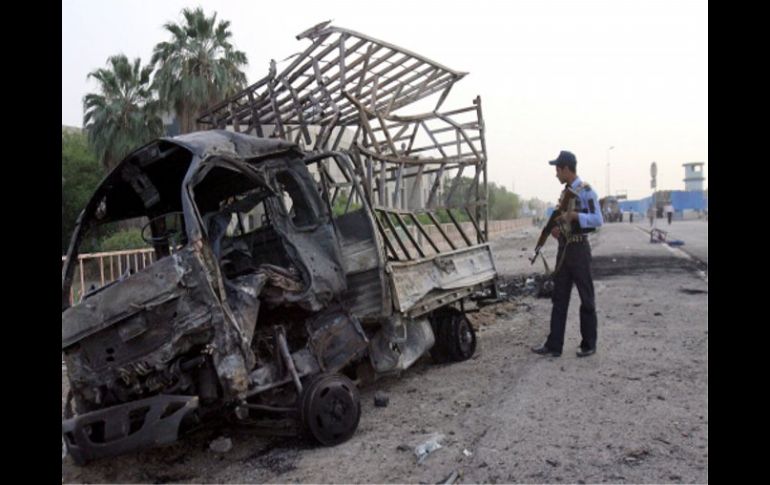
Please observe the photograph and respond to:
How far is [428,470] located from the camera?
3.96 meters

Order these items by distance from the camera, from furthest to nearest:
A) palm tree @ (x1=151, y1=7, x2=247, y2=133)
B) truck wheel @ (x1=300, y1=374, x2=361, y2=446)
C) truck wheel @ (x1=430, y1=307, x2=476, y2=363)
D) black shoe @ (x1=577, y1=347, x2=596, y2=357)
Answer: palm tree @ (x1=151, y1=7, x2=247, y2=133)
truck wheel @ (x1=430, y1=307, x2=476, y2=363)
black shoe @ (x1=577, y1=347, x2=596, y2=357)
truck wheel @ (x1=300, y1=374, x2=361, y2=446)

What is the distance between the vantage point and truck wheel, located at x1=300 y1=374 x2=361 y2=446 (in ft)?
14.3

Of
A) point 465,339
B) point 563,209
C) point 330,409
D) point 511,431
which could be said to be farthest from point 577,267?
point 330,409

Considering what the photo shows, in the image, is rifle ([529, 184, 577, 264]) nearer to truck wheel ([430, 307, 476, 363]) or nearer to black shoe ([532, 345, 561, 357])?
black shoe ([532, 345, 561, 357])

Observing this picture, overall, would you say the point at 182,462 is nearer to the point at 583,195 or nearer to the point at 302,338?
the point at 302,338

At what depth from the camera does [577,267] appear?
6.62 metres

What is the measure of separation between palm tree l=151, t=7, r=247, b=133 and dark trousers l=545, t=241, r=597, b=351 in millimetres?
16146

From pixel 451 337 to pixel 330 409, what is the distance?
2675mm

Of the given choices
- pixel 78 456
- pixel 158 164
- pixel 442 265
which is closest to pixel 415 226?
pixel 442 265

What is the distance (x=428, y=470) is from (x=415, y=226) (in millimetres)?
3387

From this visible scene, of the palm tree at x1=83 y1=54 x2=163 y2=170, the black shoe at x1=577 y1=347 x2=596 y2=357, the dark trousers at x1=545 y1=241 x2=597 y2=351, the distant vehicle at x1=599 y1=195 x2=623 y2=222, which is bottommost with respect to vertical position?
the black shoe at x1=577 y1=347 x2=596 y2=357

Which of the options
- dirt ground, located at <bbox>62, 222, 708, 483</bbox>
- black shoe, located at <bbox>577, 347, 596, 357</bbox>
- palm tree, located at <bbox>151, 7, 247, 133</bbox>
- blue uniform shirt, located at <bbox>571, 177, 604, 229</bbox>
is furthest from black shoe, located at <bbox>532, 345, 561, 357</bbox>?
palm tree, located at <bbox>151, 7, 247, 133</bbox>

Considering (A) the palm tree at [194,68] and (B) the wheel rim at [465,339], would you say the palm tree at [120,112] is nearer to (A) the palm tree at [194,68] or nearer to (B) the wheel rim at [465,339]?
(A) the palm tree at [194,68]

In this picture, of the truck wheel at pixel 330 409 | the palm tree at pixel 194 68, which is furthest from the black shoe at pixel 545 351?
the palm tree at pixel 194 68
